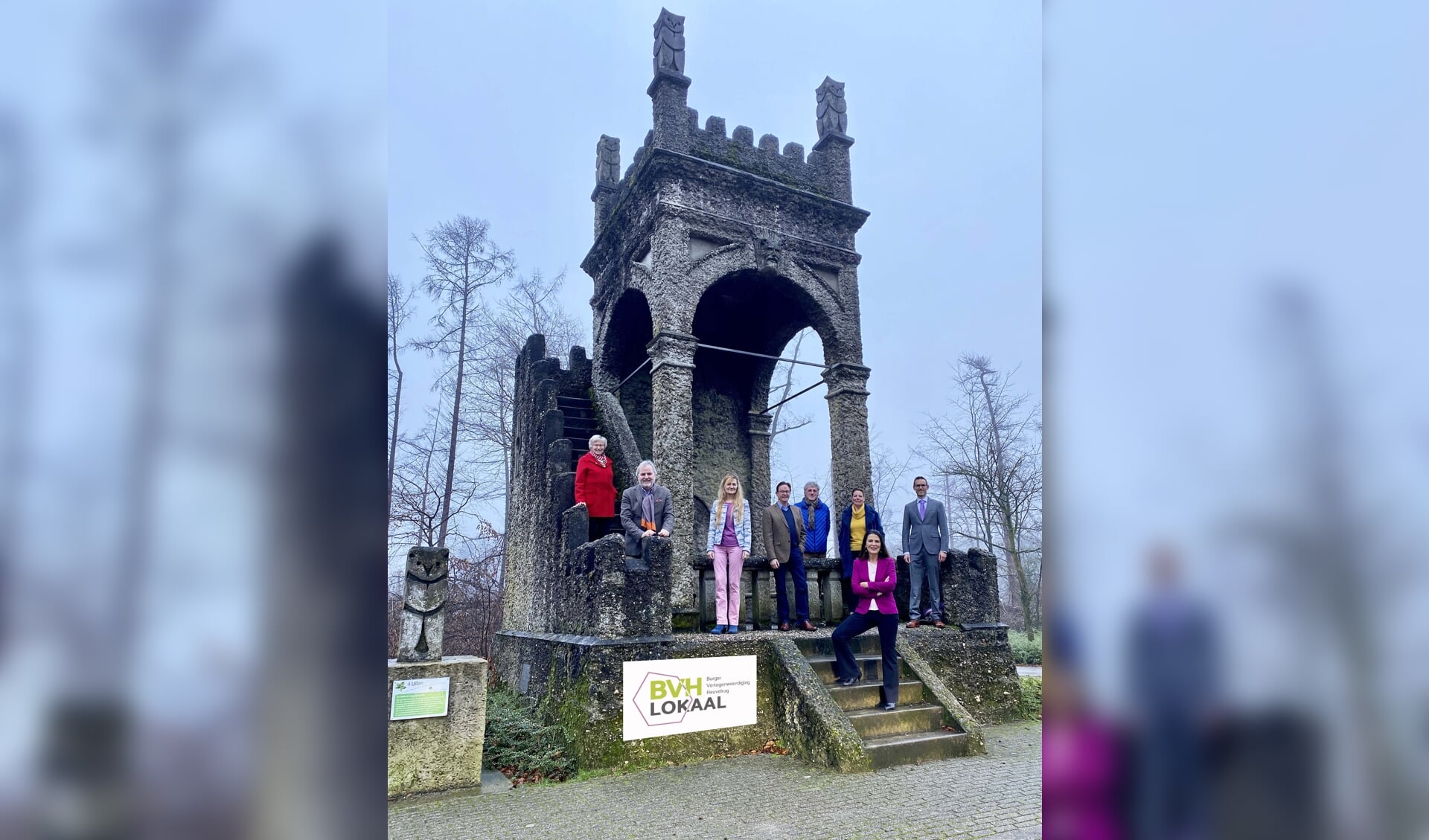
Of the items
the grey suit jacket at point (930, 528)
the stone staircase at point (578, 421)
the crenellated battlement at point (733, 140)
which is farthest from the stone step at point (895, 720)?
the crenellated battlement at point (733, 140)

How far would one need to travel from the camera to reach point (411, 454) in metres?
17.0

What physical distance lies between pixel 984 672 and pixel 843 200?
652cm

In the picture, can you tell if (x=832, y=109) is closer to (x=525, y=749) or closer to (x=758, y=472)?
(x=758, y=472)

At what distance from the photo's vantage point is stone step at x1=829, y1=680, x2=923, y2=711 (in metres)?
6.77

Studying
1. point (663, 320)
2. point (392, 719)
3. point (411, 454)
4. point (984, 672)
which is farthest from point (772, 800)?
point (411, 454)

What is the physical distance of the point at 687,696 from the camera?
6535mm

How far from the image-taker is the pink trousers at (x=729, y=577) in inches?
290

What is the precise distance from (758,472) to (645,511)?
229 inches

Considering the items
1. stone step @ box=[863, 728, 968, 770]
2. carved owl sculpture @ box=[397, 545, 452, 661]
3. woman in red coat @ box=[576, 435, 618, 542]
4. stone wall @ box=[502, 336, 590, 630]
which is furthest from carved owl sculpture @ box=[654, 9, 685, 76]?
stone step @ box=[863, 728, 968, 770]

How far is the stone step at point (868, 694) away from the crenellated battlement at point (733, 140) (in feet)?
21.6

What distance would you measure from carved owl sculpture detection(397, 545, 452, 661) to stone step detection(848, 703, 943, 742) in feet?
11.0

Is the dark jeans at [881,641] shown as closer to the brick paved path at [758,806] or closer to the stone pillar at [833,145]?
the brick paved path at [758,806]

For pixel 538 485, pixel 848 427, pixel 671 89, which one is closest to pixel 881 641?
pixel 848 427
